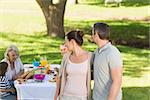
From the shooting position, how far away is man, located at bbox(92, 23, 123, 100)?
133 inches

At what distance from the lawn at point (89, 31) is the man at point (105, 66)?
3476 millimetres

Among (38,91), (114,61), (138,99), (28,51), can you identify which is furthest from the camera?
(28,51)

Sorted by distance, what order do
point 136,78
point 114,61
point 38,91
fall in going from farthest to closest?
point 136,78, point 38,91, point 114,61

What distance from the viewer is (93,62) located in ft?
11.8

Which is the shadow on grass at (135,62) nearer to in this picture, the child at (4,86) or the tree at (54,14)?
the tree at (54,14)

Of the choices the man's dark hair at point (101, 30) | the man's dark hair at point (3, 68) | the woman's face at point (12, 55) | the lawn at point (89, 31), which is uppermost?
the man's dark hair at point (101, 30)

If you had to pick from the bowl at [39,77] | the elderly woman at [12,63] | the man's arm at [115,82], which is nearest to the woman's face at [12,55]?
the elderly woman at [12,63]

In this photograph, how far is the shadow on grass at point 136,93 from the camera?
7.07 metres

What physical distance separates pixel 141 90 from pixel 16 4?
11.9 meters

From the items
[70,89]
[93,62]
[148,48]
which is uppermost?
[93,62]

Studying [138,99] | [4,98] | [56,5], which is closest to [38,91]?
[4,98]

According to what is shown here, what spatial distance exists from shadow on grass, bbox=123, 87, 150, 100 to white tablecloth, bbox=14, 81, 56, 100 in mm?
2237

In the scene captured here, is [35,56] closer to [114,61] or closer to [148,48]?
[148,48]

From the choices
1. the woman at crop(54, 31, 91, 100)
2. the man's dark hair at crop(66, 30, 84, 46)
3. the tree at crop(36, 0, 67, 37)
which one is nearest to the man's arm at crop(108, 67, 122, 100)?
the woman at crop(54, 31, 91, 100)
